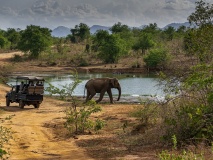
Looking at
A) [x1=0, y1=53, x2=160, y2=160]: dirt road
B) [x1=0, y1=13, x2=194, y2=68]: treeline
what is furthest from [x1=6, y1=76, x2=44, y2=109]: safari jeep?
[x1=0, y1=13, x2=194, y2=68]: treeline

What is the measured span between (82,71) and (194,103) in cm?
5337

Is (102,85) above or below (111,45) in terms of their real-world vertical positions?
below

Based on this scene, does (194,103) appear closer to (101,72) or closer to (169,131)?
(169,131)

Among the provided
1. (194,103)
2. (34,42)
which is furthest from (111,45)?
(194,103)

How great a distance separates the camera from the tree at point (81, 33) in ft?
356

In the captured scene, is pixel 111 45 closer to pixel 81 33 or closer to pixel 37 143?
pixel 81 33

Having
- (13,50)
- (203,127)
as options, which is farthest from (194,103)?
(13,50)

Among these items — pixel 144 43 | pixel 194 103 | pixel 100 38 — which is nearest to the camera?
pixel 194 103

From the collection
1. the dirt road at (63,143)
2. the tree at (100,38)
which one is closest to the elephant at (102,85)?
the dirt road at (63,143)

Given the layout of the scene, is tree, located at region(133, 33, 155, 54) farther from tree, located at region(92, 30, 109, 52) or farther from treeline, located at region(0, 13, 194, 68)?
tree, located at region(92, 30, 109, 52)

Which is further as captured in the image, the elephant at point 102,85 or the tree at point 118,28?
the tree at point 118,28

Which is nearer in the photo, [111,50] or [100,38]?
[111,50]

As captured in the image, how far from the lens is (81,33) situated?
359ft

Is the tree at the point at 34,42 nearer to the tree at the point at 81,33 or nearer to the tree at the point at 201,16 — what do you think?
the tree at the point at 81,33
